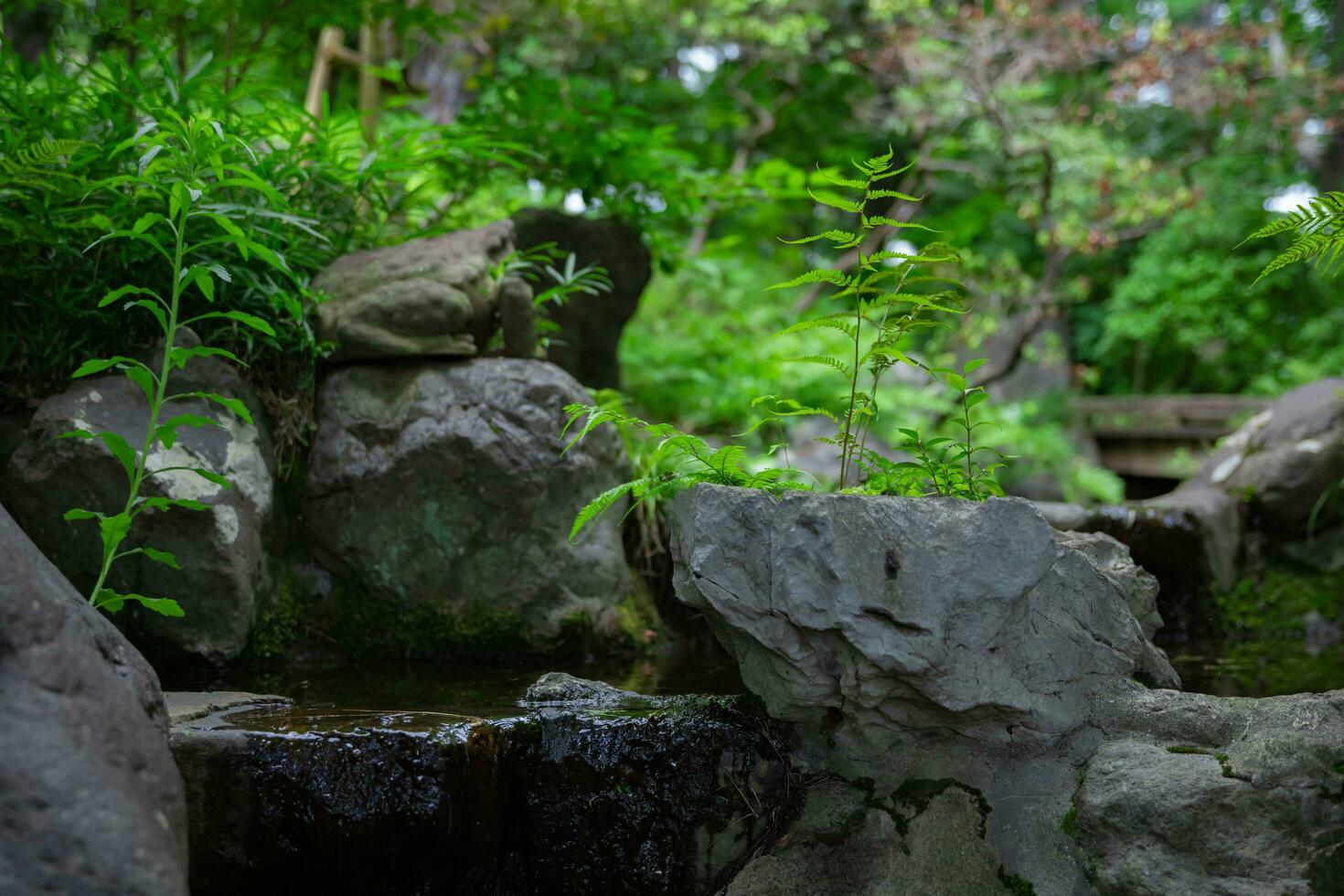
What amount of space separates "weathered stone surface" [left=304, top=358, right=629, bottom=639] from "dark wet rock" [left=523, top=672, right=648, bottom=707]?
3.37 ft

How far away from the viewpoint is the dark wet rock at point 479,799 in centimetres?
259

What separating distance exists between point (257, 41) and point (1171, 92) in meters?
8.81

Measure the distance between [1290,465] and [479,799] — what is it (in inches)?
215

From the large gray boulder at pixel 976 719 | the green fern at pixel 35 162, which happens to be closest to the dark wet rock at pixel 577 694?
the large gray boulder at pixel 976 719

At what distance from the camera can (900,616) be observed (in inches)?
97.3

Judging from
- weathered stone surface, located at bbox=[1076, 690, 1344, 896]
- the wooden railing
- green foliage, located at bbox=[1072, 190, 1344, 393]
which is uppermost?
green foliage, located at bbox=[1072, 190, 1344, 393]

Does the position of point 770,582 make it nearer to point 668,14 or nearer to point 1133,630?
point 1133,630

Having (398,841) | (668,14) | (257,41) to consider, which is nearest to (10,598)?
(398,841)

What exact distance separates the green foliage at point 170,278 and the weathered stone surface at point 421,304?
31 centimetres

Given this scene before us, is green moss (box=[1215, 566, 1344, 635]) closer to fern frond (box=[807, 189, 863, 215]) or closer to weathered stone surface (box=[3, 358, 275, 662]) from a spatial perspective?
fern frond (box=[807, 189, 863, 215])

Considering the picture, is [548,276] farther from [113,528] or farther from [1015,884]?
[1015,884]

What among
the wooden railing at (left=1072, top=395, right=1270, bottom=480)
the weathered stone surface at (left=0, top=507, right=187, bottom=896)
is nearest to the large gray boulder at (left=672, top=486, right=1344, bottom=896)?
the weathered stone surface at (left=0, top=507, right=187, bottom=896)

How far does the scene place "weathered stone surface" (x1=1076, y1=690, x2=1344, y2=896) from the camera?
230cm

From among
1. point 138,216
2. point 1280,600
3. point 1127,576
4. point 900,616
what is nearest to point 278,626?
point 138,216
